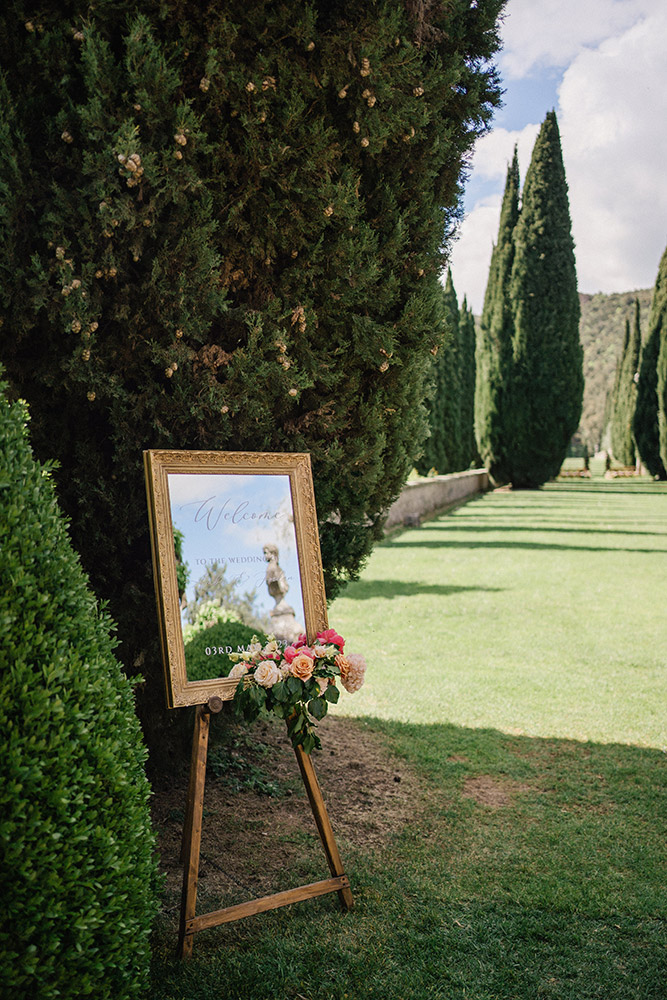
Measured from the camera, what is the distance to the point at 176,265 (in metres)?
2.88

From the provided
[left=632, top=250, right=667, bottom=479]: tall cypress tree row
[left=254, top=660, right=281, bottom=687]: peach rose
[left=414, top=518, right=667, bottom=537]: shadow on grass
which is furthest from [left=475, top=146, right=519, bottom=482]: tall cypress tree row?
[left=254, top=660, right=281, bottom=687]: peach rose

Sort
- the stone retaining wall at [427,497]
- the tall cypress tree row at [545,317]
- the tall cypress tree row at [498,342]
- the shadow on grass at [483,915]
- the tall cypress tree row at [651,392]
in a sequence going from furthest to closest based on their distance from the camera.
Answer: the tall cypress tree row at [651,392]
the tall cypress tree row at [498,342]
the tall cypress tree row at [545,317]
the stone retaining wall at [427,497]
the shadow on grass at [483,915]

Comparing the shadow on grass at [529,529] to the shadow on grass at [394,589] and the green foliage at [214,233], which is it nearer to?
the shadow on grass at [394,589]

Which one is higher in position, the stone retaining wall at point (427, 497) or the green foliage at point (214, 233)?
the green foliage at point (214, 233)

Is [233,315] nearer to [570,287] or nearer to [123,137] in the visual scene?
[123,137]

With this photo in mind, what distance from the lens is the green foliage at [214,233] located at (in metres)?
2.70

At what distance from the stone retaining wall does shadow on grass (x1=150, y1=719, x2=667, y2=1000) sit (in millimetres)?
8576

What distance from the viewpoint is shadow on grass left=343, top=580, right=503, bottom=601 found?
366 inches

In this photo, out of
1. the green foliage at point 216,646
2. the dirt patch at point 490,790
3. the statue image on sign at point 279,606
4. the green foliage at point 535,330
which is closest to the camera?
the statue image on sign at point 279,606

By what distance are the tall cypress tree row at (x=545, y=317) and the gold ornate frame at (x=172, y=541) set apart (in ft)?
88.7

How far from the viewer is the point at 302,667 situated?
2.52 meters

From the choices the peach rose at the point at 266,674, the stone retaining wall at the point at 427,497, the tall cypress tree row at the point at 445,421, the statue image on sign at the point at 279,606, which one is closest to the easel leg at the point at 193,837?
the peach rose at the point at 266,674

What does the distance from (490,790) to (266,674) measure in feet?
6.93

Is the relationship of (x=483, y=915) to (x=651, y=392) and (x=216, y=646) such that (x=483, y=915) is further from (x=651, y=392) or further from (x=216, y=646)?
(x=651, y=392)
